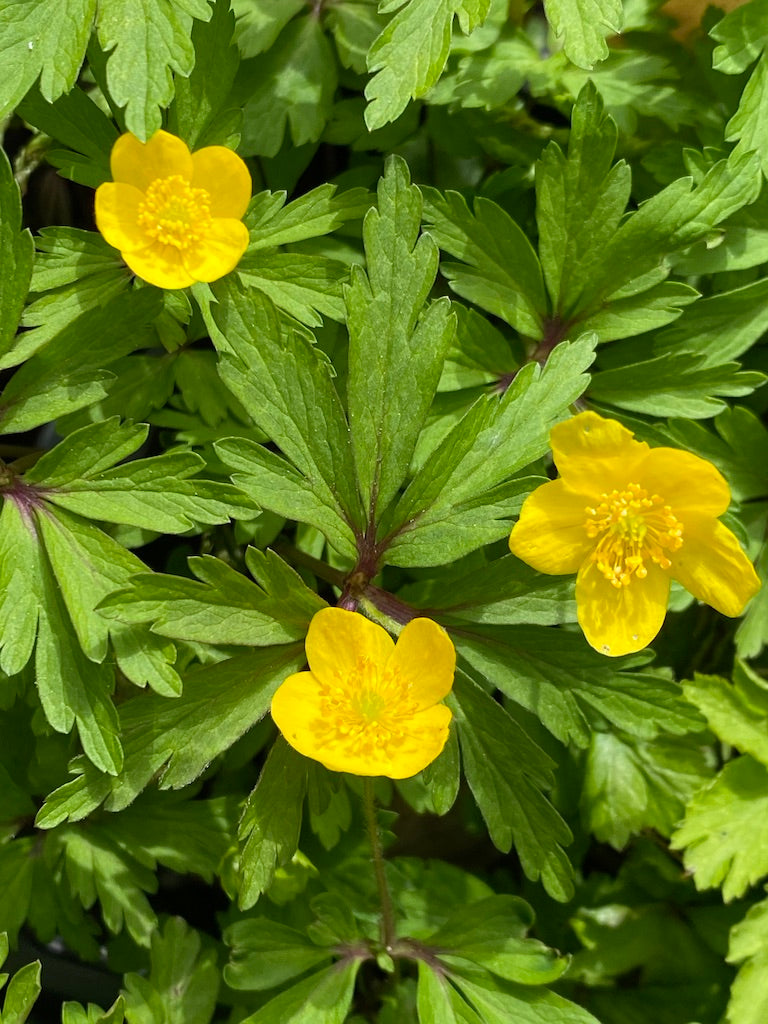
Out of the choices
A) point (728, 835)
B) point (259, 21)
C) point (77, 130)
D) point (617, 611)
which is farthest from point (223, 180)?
point (728, 835)

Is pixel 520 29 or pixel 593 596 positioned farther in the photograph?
pixel 520 29

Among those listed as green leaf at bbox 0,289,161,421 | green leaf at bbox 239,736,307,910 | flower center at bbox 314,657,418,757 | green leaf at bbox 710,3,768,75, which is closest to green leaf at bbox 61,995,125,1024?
green leaf at bbox 239,736,307,910

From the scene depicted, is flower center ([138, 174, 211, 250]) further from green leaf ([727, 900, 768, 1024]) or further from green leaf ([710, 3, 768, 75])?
green leaf ([727, 900, 768, 1024])

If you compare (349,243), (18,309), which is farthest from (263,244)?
(18,309)

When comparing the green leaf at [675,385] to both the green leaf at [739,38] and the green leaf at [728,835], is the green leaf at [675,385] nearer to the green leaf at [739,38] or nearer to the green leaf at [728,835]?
the green leaf at [739,38]

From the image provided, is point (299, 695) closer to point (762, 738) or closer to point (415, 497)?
point (415, 497)

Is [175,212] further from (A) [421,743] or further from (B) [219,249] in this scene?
(A) [421,743]

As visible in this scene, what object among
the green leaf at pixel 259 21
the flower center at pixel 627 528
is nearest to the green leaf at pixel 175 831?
the flower center at pixel 627 528
